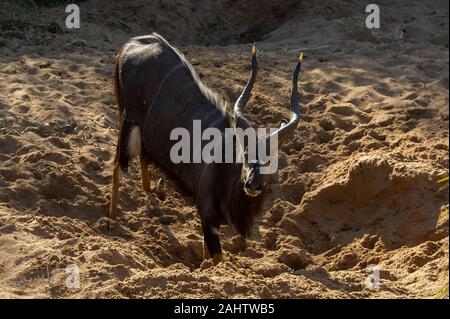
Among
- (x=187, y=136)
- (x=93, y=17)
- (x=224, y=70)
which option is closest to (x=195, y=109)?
(x=187, y=136)

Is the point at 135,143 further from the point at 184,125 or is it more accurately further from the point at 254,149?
the point at 254,149

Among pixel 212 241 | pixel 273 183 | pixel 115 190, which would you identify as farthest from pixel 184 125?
pixel 273 183

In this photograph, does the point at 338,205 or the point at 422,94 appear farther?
the point at 422,94

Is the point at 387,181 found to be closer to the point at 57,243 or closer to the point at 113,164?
the point at 113,164

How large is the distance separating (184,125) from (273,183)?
1241 mm

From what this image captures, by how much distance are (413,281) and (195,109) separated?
6.14 ft

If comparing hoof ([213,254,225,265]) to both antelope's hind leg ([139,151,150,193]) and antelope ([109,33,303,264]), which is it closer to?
antelope ([109,33,303,264])

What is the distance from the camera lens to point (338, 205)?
607 centimetres

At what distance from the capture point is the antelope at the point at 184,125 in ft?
16.3

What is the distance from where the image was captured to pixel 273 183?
6359 millimetres

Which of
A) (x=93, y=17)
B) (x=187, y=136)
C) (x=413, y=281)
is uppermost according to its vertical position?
(x=93, y=17)

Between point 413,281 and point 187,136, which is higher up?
point 187,136

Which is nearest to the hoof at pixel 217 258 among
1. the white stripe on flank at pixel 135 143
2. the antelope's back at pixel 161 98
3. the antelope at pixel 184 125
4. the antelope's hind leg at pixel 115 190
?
the antelope at pixel 184 125

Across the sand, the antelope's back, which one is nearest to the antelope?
the antelope's back
